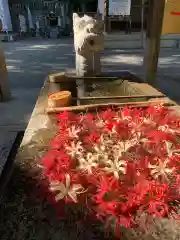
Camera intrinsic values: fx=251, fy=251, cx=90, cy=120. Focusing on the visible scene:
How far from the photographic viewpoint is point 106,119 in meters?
2.64

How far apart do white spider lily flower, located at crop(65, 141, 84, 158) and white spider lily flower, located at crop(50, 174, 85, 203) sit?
0.37m

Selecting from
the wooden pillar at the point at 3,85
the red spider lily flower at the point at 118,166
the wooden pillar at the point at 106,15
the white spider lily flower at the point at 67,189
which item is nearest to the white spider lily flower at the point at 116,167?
the red spider lily flower at the point at 118,166

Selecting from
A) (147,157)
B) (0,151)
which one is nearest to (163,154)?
(147,157)

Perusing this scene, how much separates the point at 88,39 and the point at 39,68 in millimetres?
5101

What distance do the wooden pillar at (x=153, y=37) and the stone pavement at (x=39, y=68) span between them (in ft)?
2.09

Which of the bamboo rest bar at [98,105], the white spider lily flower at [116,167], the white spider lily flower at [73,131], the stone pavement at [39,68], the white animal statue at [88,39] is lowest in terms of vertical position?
the stone pavement at [39,68]

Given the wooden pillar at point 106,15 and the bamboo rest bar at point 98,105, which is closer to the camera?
the bamboo rest bar at point 98,105

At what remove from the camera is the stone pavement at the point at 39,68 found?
5.28m

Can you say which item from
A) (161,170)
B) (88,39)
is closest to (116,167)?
(161,170)

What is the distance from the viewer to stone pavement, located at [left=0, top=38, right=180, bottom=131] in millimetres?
5284

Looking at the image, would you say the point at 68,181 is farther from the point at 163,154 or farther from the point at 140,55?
the point at 140,55

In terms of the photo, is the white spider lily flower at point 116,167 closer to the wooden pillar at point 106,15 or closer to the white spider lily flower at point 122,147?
the white spider lily flower at point 122,147

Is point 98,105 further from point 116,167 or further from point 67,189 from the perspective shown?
point 67,189

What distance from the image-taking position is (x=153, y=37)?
574 cm
